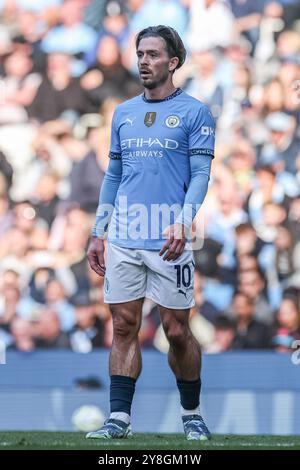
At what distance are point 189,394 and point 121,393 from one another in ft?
1.27

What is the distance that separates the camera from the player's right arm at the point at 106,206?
6.01 m

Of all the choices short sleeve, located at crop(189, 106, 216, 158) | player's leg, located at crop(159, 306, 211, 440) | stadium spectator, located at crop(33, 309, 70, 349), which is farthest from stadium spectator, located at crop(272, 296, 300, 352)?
short sleeve, located at crop(189, 106, 216, 158)

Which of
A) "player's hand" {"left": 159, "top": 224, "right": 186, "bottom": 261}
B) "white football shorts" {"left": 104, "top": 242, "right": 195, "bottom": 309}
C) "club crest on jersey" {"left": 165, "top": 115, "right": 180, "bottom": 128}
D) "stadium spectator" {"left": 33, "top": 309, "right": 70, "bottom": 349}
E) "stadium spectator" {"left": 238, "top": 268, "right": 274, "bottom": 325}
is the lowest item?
"stadium spectator" {"left": 33, "top": 309, "right": 70, "bottom": 349}

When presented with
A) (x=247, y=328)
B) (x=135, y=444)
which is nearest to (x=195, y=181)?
(x=135, y=444)

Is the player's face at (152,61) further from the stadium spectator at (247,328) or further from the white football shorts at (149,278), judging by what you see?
the stadium spectator at (247,328)

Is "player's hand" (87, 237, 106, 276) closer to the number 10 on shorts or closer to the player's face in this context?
the number 10 on shorts

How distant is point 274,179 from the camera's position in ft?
32.7

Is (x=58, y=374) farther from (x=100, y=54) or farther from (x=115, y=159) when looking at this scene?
(x=115, y=159)

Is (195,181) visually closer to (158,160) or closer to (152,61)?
(158,160)

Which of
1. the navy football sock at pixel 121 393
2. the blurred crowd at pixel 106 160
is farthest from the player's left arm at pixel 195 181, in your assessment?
the blurred crowd at pixel 106 160

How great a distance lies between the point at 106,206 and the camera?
19.9ft

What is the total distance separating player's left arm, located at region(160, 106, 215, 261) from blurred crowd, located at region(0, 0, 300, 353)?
4.02 meters

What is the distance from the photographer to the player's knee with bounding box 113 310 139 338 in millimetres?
5801
